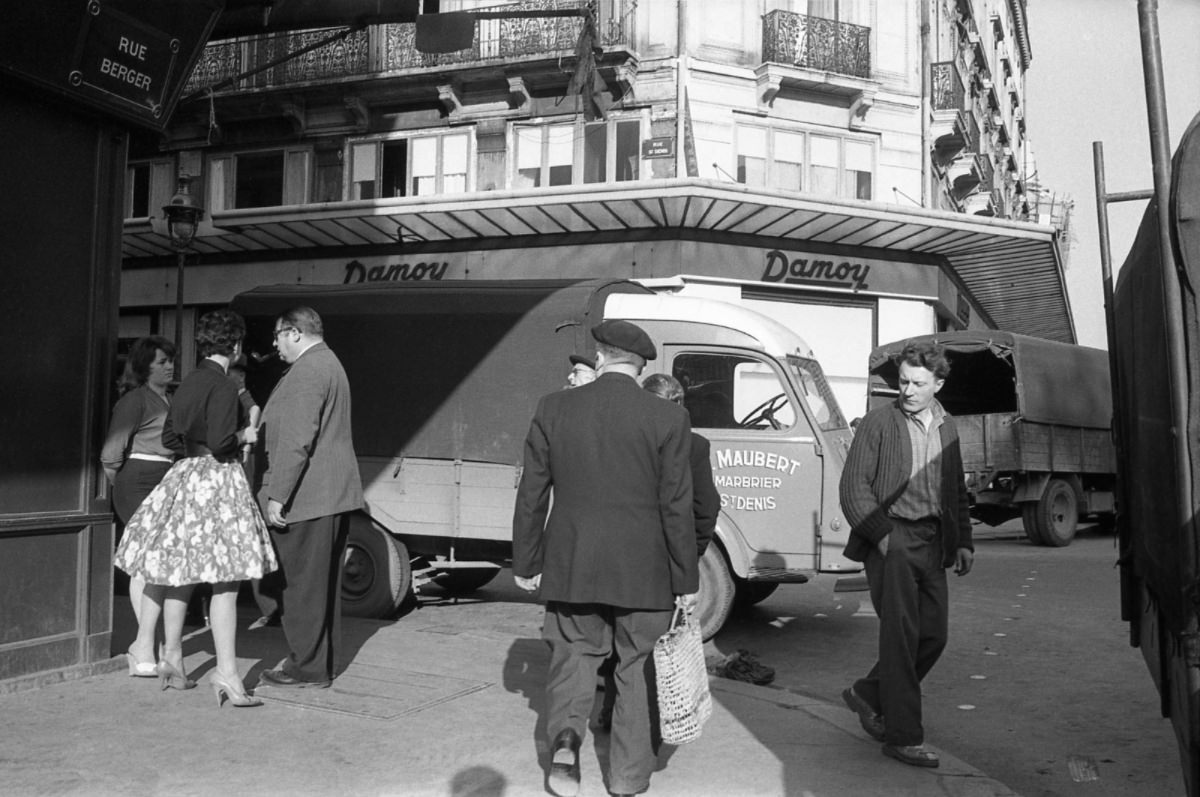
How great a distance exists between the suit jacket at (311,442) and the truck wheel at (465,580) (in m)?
4.57

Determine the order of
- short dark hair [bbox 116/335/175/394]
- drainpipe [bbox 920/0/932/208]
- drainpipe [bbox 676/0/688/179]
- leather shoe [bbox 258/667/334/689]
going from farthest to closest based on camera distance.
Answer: drainpipe [bbox 920/0/932/208]
drainpipe [bbox 676/0/688/179]
short dark hair [bbox 116/335/175/394]
leather shoe [bbox 258/667/334/689]

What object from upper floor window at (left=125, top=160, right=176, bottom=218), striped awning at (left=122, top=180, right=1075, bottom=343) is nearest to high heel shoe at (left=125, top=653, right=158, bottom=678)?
striped awning at (left=122, top=180, right=1075, bottom=343)

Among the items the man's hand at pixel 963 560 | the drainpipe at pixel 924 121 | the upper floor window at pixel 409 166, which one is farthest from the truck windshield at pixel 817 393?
the drainpipe at pixel 924 121

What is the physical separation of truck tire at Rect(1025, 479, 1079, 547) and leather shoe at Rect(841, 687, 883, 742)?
39.3ft

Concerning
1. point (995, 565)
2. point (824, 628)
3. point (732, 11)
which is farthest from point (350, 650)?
point (732, 11)

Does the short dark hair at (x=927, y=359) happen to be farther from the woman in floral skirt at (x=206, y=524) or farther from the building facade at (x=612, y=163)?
the building facade at (x=612, y=163)

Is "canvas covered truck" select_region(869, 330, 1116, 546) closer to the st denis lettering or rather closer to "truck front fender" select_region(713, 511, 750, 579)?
the st denis lettering

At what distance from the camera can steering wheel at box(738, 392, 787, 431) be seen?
8.30m

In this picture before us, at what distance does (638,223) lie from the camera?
2031 centimetres

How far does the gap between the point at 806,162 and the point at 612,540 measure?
59.6ft

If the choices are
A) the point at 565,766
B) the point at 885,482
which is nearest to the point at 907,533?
the point at 885,482

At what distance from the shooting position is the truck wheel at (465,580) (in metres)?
10.3

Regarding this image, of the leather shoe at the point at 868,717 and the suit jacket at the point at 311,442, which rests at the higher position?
the suit jacket at the point at 311,442

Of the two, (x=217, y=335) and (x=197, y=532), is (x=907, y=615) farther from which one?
(x=217, y=335)
